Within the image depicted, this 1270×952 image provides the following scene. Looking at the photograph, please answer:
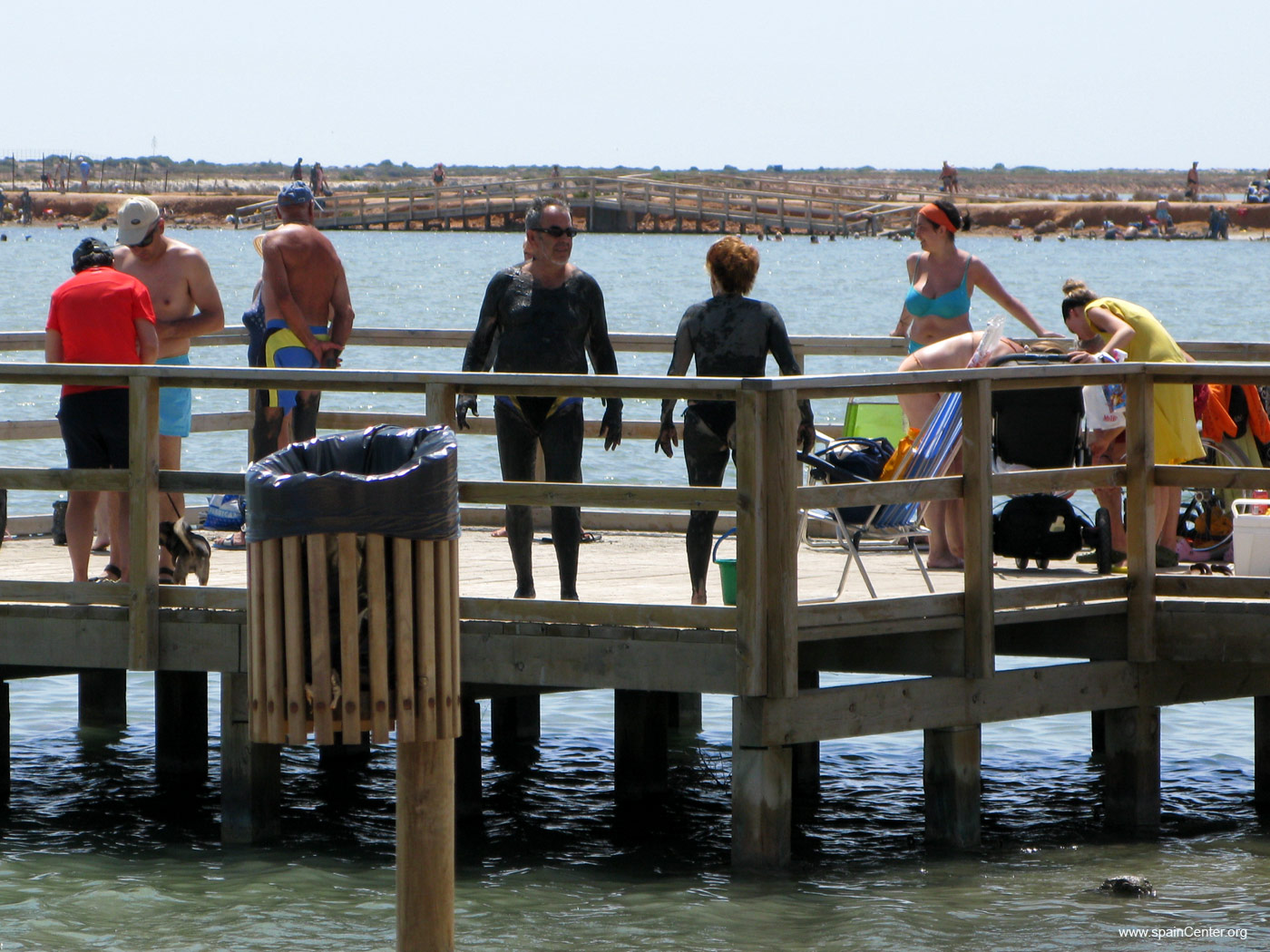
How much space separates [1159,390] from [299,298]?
378 centimetres

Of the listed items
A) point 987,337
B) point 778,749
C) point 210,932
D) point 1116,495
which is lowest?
point 210,932

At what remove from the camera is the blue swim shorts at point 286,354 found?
9.02 m

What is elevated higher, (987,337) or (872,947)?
(987,337)

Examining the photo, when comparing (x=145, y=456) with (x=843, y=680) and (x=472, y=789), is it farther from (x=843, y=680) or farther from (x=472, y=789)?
(x=843, y=680)

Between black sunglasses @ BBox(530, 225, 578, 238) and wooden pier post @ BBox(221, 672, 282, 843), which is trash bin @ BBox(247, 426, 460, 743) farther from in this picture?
black sunglasses @ BBox(530, 225, 578, 238)

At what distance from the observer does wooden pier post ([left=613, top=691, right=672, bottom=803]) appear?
28.3 feet

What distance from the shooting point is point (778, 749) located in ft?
22.7

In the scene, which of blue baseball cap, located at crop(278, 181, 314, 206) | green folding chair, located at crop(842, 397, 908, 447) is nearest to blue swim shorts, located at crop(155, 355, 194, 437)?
blue baseball cap, located at crop(278, 181, 314, 206)

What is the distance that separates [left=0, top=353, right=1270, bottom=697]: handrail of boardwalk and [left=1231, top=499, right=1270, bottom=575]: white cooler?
0.19 m

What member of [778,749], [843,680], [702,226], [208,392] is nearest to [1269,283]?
[702,226]

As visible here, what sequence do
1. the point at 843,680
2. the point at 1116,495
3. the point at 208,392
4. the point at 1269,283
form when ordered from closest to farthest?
the point at 1116,495 < the point at 843,680 < the point at 208,392 < the point at 1269,283

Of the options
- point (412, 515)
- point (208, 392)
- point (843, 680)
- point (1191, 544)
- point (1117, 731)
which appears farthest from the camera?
point (208, 392)

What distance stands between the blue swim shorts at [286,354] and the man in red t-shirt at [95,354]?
1.03 metres

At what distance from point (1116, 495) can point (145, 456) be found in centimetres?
A: 393
